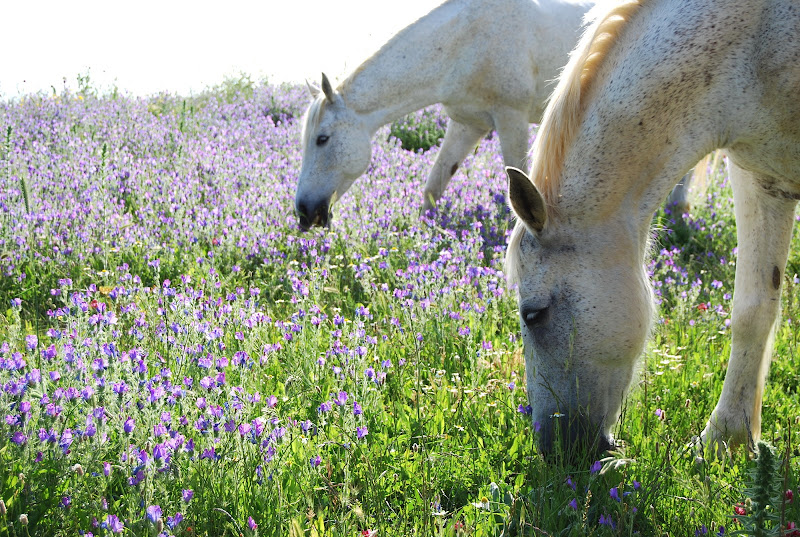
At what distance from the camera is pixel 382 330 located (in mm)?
4234

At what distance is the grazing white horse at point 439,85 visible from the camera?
676 centimetres

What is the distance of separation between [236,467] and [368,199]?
4890 millimetres

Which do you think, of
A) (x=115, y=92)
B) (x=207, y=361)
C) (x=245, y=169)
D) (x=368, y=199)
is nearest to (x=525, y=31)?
(x=368, y=199)

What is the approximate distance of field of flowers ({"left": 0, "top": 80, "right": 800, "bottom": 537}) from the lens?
2.30 meters

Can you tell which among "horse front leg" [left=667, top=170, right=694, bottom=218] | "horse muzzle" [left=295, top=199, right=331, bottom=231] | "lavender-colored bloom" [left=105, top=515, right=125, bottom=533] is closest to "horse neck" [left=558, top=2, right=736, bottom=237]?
"lavender-colored bloom" [left=105, top=515, right=125, bottom=533]

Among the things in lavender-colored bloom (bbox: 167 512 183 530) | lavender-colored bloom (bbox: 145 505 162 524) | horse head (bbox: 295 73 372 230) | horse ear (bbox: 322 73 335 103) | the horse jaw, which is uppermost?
horse ear (bbox: 322 73 335 103)

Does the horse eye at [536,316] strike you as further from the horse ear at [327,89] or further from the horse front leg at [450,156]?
the horse front leg at [450,156]

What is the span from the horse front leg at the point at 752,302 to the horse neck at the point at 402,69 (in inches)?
151

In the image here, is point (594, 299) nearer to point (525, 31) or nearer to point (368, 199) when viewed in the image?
point (368, 199)

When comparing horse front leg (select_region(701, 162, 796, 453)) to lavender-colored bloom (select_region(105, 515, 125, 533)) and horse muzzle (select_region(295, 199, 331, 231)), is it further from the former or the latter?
horse muzzle (select_region(295, 199, 331, 231))

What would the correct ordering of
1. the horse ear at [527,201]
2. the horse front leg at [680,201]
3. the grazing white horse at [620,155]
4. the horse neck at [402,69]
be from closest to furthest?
1. the horse ear at [527,201]
2. the grazing white horse at [620,155]
3. the horse neck at [402,69]
4. the horse front leg at [680,201]

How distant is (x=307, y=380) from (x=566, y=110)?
A: 1.67 m

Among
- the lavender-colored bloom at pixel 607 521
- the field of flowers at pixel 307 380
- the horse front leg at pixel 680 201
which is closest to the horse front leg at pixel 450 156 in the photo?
the field of flowers at pixel 307 380

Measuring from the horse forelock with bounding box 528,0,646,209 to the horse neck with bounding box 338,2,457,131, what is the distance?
157 inches
